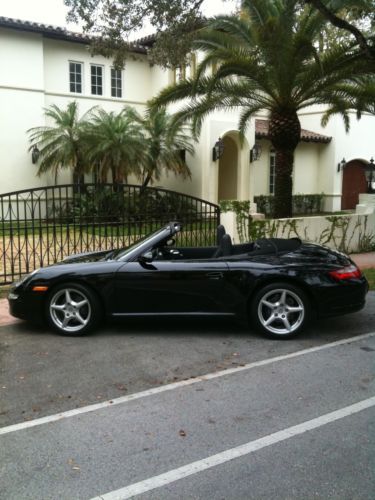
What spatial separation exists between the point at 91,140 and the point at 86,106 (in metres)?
3.87

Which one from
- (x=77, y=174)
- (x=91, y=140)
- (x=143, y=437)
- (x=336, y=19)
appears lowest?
(x=143, y=437)

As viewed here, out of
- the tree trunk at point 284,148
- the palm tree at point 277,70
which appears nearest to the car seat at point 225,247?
the palm tree at point 277,70

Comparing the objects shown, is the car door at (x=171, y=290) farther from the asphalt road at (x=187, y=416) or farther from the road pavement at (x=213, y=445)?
the road pavement at (x=213, y=445)

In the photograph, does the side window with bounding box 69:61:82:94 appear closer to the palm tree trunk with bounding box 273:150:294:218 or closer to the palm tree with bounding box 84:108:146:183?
the palm tree with bounding box 84:108:146:183

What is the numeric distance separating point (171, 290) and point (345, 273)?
2063 millimetres

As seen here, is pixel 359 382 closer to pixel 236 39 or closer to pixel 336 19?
pixel 336 19

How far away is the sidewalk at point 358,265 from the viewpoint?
6867mm

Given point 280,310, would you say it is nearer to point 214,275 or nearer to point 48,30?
point 214,275

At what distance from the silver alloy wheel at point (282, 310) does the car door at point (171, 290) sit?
48 cm

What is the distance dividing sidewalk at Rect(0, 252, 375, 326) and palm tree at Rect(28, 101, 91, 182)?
32.8 feet

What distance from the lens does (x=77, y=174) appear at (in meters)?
18.1

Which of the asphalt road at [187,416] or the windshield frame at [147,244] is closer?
the asphalt road at [187,416]

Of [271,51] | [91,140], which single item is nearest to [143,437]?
[271,51]

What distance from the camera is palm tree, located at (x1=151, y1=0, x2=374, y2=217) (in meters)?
10.5
